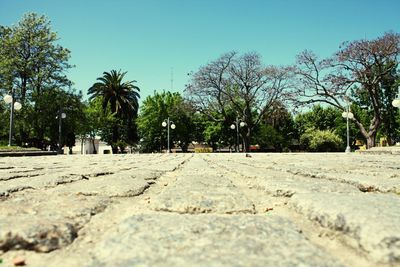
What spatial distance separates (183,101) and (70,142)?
21.2 meters

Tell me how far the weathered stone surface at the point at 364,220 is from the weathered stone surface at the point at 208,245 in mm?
146

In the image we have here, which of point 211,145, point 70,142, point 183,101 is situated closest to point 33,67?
point 183,101

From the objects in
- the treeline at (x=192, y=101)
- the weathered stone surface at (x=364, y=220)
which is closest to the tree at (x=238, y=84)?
the treeline at (x=192, y=101)

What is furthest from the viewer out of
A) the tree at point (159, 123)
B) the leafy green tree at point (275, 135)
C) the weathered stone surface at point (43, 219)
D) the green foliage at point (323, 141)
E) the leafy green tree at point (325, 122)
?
the leafy green tree at point (325, 122)

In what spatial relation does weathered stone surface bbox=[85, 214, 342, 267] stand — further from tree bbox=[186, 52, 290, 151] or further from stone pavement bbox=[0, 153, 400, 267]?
tree bbox=[186, 52, 290, 151]

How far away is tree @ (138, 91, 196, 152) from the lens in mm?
48094

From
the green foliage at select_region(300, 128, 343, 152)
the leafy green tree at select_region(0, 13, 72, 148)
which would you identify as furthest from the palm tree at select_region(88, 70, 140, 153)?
the green foliage at select_region(300, 128, 343, 152)

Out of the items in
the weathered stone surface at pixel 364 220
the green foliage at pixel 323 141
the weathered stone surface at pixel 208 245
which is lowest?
the weathered stone surface at pixel 208 245

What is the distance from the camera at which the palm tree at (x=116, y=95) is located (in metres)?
48.7

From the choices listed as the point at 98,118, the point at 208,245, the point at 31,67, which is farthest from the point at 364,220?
the point at 98,118

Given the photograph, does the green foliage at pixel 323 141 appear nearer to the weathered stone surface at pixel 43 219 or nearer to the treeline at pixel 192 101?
the treeline at pixel 192 101

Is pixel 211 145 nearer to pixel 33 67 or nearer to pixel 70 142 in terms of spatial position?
pixel 70 142

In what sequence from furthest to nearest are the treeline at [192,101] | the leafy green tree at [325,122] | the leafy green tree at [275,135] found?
the leafy green tree at [325,122], the leafy green tree at [275,135], the treeline at [192,101]

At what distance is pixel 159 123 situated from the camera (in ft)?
158
